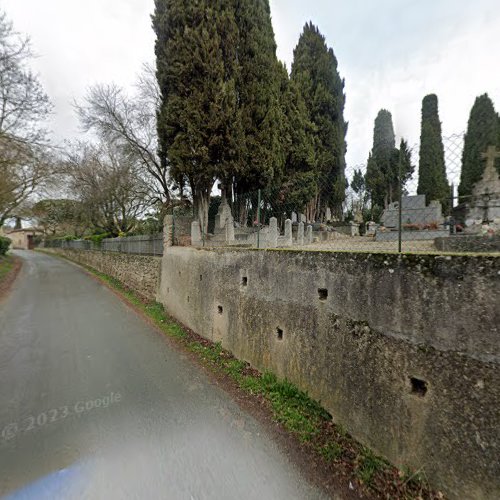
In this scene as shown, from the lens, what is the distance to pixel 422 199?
711 centimetres

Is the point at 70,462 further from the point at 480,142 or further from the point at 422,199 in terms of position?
the point at 480,142

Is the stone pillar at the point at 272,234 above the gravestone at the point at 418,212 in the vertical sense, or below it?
below

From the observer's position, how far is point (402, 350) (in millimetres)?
2605

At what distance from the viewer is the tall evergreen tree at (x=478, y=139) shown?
793 centimetres

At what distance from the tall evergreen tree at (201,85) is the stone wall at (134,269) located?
4091 millimetres

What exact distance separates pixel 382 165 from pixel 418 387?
89.5 ft

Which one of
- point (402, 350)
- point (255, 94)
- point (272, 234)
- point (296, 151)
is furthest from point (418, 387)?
point (296, 151)

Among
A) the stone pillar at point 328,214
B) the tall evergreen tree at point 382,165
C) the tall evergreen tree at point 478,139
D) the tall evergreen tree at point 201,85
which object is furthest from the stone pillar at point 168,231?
the stone pillar at point 328,214

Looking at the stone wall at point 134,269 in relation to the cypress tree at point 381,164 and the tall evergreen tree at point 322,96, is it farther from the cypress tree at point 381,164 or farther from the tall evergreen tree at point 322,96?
the cypress tree at point 381,164

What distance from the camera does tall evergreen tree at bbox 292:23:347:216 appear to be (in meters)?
19.1

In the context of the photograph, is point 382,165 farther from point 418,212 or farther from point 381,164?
point 418,212

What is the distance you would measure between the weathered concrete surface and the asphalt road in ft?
3.35

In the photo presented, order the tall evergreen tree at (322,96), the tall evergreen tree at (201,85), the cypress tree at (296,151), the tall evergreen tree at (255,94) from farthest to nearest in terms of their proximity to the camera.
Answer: the tall evergreen tree at (322,96)
the cypress tree at (296,151)
the tall evergreen tree at (255,94)
the tall evergreen tree at (201,85)

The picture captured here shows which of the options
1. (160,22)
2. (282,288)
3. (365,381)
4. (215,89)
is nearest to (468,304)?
(365,381)
